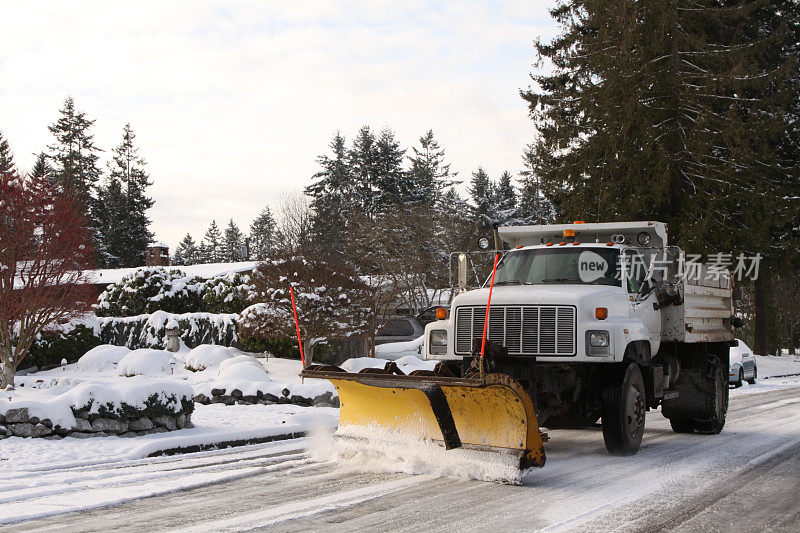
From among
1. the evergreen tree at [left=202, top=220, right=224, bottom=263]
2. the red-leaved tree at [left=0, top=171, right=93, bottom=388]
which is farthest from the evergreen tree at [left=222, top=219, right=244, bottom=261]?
the red-leaved tree at [left=0, top=171, right=93, bottom=388]

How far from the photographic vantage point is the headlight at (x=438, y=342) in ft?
28.7

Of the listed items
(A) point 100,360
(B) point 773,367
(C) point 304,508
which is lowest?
(B) point 773,367

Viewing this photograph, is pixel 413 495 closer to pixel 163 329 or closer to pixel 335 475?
pixel 335 475

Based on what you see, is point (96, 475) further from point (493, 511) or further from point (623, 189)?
point (623, 189)

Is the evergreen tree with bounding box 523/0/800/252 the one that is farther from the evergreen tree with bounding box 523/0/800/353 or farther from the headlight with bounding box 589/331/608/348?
the headlight with bounding box 589/331/608/348

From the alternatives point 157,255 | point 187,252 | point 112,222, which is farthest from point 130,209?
point 187,252

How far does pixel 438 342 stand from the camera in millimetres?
8828

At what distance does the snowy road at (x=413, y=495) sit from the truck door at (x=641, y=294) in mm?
1438

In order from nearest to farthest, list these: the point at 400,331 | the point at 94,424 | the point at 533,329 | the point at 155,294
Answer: the point at 533,329, the point at 94,424, the point at 400,331, the point at 155,294

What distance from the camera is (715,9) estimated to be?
→ 87.4 ft

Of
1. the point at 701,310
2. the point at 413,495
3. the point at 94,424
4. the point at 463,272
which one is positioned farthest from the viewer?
the point at 701,310

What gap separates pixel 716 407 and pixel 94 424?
8186 mm

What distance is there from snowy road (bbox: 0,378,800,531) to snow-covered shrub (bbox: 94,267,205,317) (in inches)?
661

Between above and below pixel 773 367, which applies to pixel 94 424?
above
